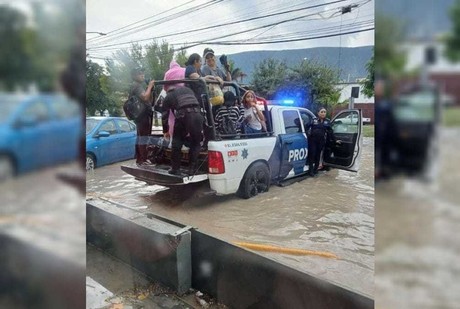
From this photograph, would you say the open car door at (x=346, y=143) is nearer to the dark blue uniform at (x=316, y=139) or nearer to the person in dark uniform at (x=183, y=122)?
the dark blue uniform at (x=316, y=139)

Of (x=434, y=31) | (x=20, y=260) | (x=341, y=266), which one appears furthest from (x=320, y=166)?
(x=20, y=260)

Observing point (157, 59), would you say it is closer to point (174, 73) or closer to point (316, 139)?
point (174, 73)

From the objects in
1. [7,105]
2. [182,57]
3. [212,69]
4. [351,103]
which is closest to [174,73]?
[182,57]

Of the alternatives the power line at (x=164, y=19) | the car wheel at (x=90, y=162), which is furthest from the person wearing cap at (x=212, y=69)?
the car wheel at (x=90, y=162)

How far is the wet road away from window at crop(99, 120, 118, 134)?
20cm

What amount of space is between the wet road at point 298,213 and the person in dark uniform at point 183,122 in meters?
0.20

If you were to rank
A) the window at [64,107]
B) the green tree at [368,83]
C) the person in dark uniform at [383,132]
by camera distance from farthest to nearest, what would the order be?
the green tree at [368,83]
the window at [64,107]
the person in dark uniform at [383,132]

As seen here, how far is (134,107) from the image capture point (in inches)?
77.2

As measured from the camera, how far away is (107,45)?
1.89 metres

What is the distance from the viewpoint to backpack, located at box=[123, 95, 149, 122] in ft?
6.41

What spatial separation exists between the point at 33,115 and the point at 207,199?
1102 millimetres

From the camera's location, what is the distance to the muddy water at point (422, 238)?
0.82 metres

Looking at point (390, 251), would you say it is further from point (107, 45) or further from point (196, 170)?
point (107, 45)

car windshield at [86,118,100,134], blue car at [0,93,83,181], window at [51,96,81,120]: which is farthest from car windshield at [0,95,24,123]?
car windshield at [86,118,100,134]
